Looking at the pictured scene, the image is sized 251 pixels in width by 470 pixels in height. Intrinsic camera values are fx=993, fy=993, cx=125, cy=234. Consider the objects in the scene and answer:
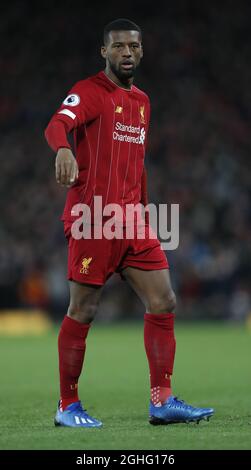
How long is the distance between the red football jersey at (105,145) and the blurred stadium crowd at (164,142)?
12601 mm

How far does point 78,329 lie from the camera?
219 inches

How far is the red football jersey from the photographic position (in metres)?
5.54

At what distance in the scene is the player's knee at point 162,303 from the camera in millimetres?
5648

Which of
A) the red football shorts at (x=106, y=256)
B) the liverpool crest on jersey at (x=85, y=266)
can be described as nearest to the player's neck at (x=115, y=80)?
the red football shorts at (x=106, y=256)

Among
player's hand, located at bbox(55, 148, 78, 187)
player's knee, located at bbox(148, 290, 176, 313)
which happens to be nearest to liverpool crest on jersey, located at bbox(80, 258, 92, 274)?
player's knee, located at bbox(148, 290, 176, 313)

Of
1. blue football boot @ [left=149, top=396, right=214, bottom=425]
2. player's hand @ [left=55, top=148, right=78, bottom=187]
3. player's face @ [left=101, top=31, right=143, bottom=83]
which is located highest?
player's face @ [left=101, top=31, right=143, bottom=83]

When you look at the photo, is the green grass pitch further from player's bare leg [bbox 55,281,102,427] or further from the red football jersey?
the red football jersey

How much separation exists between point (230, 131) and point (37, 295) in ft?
17.5

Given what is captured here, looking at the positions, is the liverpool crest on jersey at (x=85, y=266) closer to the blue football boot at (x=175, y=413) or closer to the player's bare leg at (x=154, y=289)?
the player's bare leg at (x=154, y=289)

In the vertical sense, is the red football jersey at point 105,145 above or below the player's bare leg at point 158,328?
above

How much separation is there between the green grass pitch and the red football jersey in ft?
4.26
